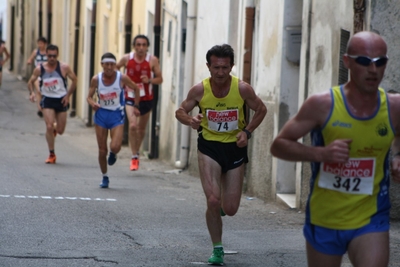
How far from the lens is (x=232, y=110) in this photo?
8.27 meters

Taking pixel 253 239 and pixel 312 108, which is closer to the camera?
pixel 312 108

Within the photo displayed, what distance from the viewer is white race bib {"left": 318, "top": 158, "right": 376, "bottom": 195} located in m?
5.03

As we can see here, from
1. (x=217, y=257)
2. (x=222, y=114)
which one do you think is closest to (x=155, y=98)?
(x=222, y=114)

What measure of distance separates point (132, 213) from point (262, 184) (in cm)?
A: 274

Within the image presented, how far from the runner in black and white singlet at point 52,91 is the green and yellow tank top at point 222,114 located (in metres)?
8.64

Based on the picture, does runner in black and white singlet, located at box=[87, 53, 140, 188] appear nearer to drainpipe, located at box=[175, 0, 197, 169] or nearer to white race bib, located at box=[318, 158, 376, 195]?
drainpipe, located at box=[175, 0, 197, 169]

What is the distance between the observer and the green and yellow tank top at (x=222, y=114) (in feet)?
27.1

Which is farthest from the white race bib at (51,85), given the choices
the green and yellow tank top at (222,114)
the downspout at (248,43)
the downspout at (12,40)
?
the downspout at (12,40)

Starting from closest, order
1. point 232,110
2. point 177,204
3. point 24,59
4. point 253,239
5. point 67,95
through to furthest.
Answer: point 232,110 < point 253,239 < point 177,204 < point 67,95 < point 24,59

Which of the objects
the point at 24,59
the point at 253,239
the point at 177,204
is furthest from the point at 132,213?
the point at 24,59

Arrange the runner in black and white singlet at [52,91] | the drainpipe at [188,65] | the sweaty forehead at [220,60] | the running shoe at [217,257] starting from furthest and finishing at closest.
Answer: the drainpipe at [188,65] < the runner in black and white singlet at [52,91] < the sweaty forehead at [220,60] < the running shoe at [217,257]

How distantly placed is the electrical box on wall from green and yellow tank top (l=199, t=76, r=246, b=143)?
4229 mm

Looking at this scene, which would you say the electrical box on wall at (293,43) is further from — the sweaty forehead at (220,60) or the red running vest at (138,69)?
the red running vest at (138,69)

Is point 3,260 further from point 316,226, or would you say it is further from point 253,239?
point 316,226
